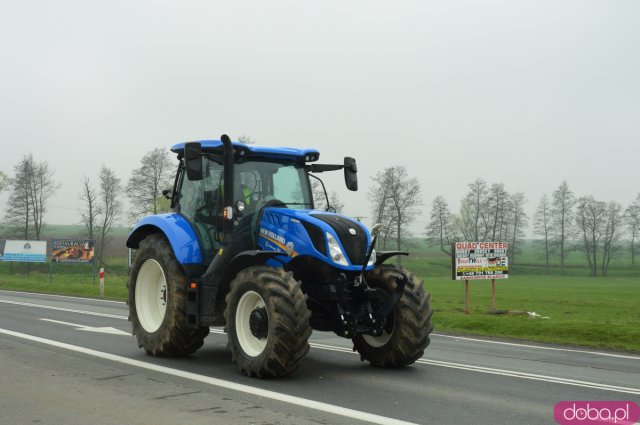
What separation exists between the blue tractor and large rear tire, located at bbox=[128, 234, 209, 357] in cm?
2

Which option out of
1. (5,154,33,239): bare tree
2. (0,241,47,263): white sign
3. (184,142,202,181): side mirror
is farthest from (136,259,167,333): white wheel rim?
(5,154,33,239): bare tree

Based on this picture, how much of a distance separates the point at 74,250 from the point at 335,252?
32409mm

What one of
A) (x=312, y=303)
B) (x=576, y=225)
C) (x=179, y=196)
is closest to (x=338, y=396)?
(x=312, y=303)

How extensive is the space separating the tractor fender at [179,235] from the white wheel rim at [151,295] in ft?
1.97

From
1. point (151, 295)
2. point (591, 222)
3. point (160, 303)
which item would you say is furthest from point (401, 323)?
point (591, 222)

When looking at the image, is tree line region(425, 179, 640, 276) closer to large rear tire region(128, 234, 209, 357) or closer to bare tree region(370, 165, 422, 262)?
bare tree region(370, 165, 422, 262)

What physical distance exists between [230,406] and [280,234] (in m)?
2.56

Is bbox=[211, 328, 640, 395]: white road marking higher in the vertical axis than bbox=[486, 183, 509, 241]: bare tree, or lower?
lower

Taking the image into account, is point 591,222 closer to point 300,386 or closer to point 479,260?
point 479,260

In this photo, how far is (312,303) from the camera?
8359 millimetres

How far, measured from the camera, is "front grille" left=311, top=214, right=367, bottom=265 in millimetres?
8195

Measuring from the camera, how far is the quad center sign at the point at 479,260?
20.0 metres

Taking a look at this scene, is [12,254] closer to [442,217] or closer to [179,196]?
[179,196]

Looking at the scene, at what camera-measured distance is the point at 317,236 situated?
8055 mm
